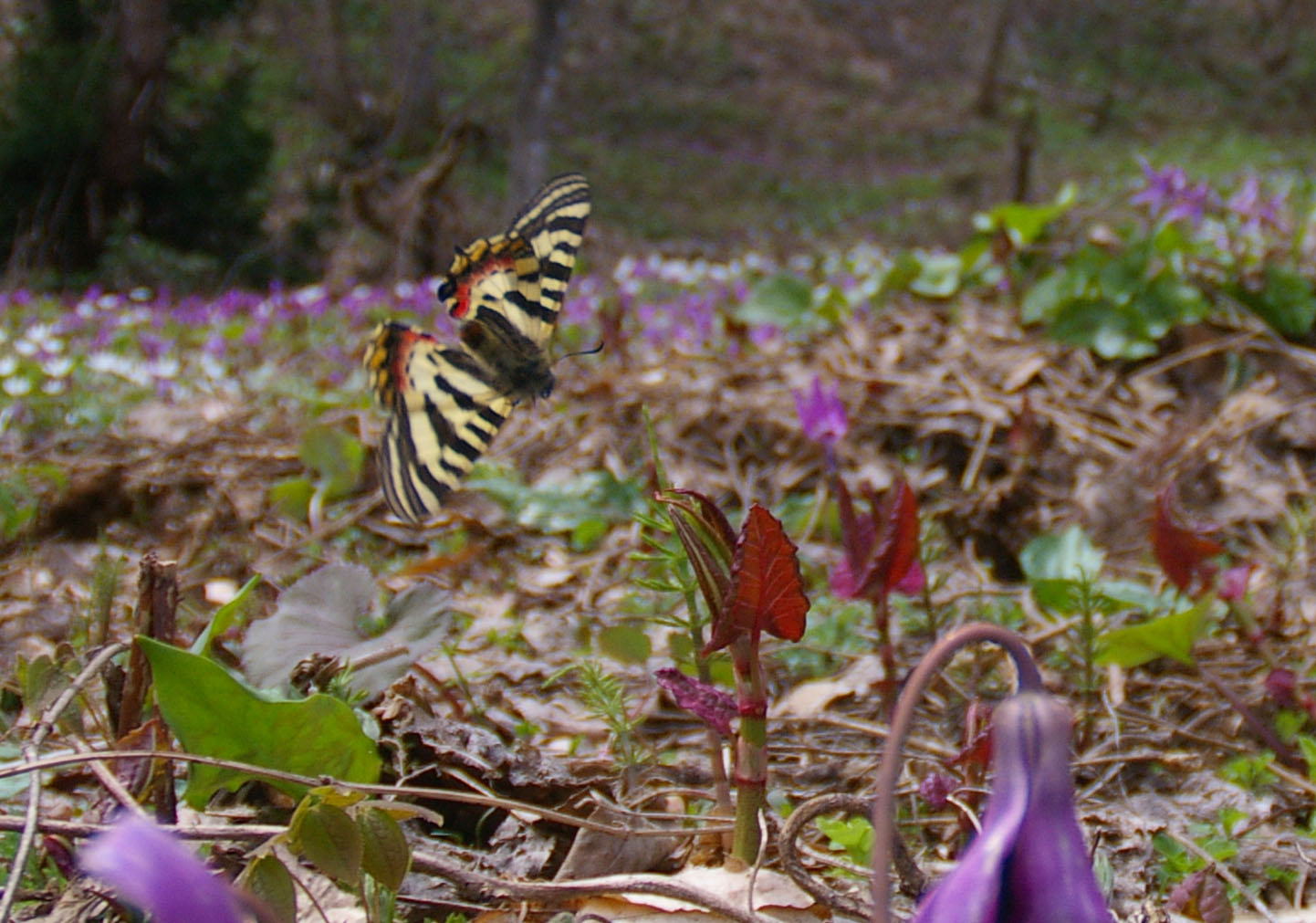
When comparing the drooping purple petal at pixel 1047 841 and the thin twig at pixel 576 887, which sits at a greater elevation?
the drooping purple petal at pixel 1047 841

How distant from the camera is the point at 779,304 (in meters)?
3.88

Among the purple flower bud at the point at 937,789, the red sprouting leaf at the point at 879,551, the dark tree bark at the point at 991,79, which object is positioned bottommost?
the purple flower bud at the point at 937,789

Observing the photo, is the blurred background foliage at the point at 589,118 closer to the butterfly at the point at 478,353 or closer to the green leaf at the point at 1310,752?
the butterfly at the point at 478,353

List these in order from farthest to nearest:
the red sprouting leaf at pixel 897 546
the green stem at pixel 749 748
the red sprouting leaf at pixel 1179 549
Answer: the red sprouting leaf at pixel 1179 549 → the red sprouting leaf at pixel 897 546 → the green stem at pixel 749 748

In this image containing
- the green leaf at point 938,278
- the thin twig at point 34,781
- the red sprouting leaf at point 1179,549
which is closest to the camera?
the thin twig at point 34,781

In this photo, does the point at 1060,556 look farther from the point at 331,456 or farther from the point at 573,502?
the point at 331,456

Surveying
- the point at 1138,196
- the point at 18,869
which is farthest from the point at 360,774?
the point at 1138,196

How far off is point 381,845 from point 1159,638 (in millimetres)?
1093

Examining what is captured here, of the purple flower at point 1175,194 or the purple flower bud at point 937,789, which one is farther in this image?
the purple flower at point 1175,194

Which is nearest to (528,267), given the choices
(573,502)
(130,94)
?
(573,502)

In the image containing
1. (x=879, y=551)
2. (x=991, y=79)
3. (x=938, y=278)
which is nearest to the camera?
(x=879, y=551)

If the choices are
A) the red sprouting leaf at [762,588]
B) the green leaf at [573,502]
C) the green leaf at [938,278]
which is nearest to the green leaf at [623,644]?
the red sprouting leaf at [762,588]

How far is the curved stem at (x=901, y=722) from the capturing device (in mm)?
532

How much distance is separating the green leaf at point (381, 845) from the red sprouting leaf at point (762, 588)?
29 centimetres
